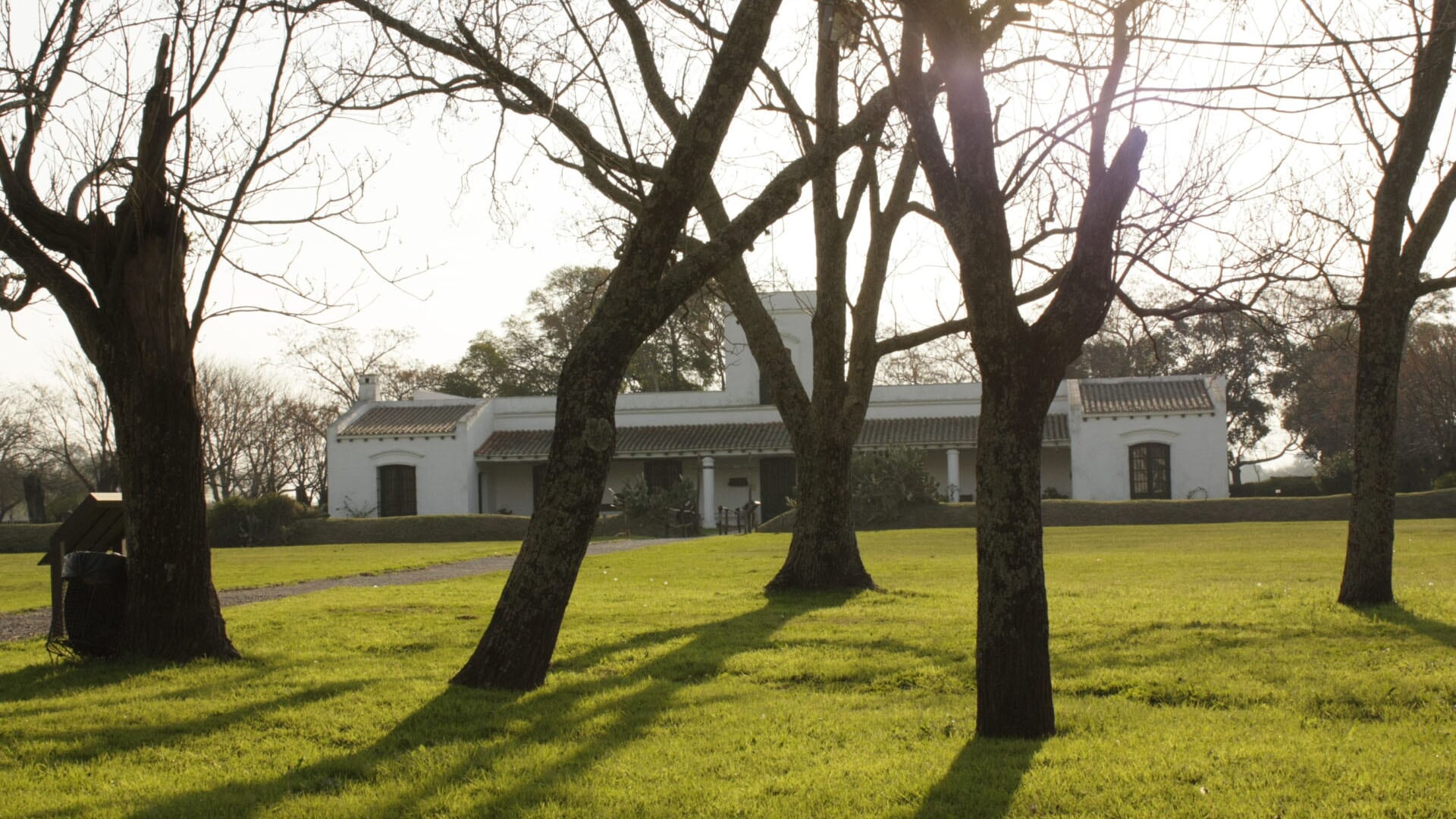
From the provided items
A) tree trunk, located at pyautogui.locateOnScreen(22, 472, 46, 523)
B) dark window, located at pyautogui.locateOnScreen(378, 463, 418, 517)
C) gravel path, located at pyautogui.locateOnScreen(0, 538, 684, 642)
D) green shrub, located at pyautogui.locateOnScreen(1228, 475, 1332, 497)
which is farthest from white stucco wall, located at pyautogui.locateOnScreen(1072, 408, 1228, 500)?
tree trunk, located at pyautogui.locateOnScreen(22, 472, 46, 523)

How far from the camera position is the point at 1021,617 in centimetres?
540

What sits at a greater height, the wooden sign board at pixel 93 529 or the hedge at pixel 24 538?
the wooden sign board at pixel 93 529

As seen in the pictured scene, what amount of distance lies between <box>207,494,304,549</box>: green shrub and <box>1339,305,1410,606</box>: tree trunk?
2986 centimetres

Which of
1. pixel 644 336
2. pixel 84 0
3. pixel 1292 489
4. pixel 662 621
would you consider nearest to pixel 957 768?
pixel 644 336

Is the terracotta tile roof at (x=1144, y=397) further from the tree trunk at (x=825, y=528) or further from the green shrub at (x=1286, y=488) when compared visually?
the tree trunk at (x=825, y=528)

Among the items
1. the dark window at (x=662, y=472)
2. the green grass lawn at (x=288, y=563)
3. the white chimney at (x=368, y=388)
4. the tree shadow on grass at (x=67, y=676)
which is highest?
the white chimney at (x=368, y=388)

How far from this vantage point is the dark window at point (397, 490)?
40.4 meters

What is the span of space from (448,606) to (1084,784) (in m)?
8.23

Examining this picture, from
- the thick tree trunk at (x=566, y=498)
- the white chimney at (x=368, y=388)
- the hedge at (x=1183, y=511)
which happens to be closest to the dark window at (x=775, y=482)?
the hedge at (x=1183, y=511)

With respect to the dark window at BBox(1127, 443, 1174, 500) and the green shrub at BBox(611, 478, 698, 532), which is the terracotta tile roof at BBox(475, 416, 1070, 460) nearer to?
the dark window at BBox(1127, 443, 1174, 500)

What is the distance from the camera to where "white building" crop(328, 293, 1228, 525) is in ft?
119

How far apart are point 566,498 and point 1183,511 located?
86.3ft

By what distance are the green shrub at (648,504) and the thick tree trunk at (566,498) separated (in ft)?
93.0

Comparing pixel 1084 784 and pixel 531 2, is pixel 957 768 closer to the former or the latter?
pixel 1084 784
